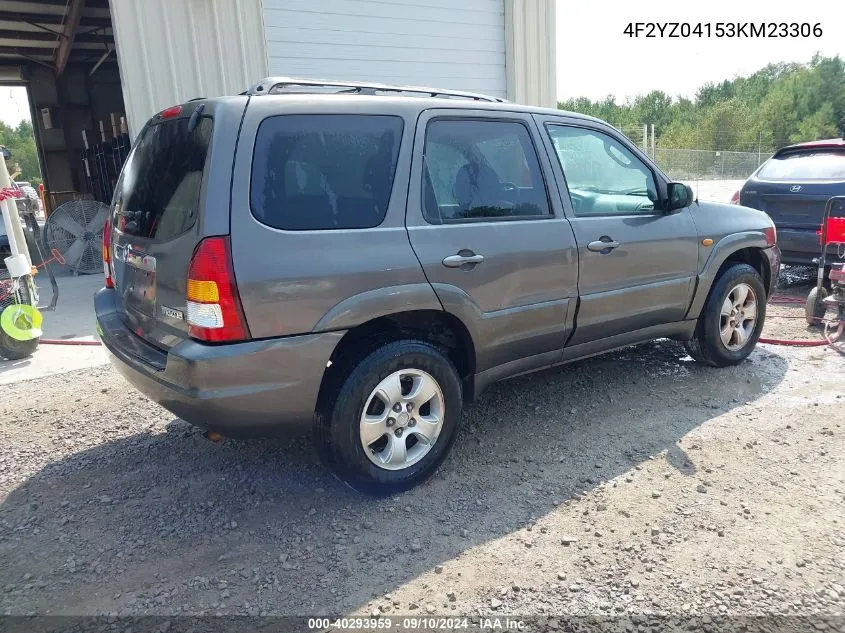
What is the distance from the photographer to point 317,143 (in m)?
2.84

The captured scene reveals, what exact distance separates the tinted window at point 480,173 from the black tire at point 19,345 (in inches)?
167

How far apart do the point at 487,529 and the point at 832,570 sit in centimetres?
139

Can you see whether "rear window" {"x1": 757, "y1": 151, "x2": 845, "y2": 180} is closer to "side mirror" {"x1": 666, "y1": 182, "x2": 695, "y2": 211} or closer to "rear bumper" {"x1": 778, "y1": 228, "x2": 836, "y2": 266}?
"rear bumper" {"x1": 778, "y1": 228, "x2": 836, "y2": 266}

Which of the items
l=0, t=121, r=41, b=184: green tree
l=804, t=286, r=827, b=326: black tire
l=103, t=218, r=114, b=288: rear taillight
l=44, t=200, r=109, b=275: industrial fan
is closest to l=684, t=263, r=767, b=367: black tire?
l=804, t=286, r=827, b=326: black tire

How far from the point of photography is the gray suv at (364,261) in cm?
263

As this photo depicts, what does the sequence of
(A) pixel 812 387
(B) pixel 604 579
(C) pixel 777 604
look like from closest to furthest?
1. (C) pixel 777 604
2. (B) pixel 604 579
3. (A) pixel 812 387

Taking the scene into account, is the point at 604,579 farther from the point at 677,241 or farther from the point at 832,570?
the point at 677,241

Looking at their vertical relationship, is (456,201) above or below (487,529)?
above

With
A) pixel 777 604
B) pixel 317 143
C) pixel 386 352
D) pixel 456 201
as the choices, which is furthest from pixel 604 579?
pixel 317 143

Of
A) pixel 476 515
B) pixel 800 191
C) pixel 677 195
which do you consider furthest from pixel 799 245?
pixel 476 515

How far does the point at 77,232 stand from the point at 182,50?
3672 mm

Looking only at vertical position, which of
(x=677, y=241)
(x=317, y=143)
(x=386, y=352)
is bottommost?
(x=386, y=352)

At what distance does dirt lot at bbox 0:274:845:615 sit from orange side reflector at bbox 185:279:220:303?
43.2 inches

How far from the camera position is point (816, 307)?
5613 millimetres
